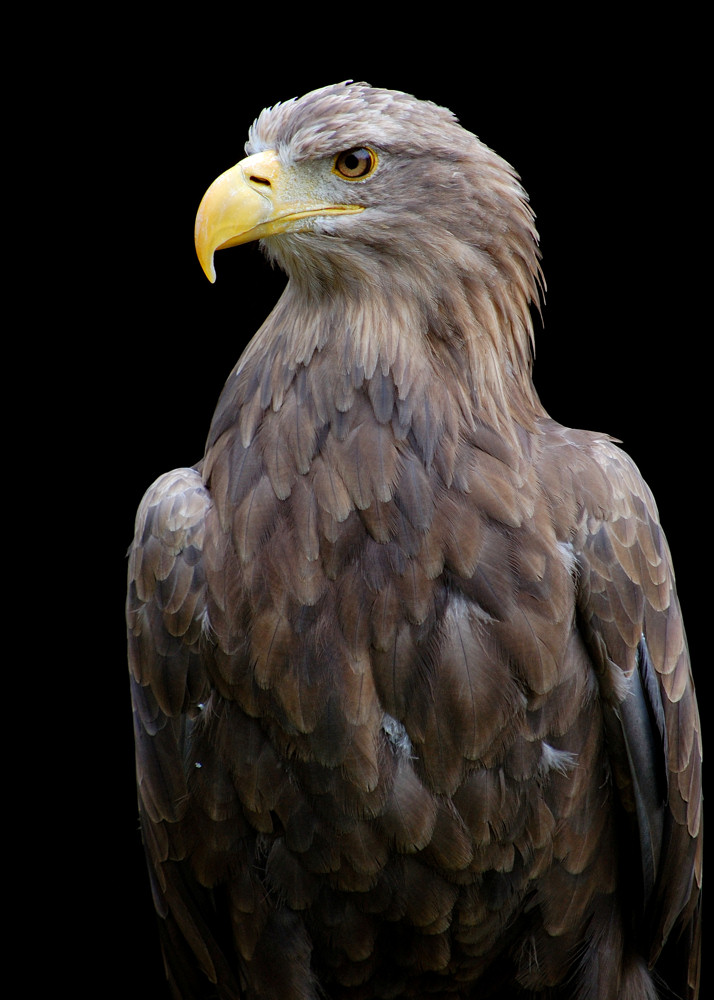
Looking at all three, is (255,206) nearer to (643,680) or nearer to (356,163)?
Result: (356,163)

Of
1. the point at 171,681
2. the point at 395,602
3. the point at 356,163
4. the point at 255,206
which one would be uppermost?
the point at 356,163

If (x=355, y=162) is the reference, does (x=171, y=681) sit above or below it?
below

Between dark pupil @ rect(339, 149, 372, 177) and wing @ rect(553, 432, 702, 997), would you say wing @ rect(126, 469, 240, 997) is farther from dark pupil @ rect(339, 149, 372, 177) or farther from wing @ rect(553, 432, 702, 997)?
wing @ rect(553, 432, 702, 997)

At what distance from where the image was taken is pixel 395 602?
11.0 ft

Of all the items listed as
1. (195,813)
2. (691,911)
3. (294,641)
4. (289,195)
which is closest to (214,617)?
(294,641)

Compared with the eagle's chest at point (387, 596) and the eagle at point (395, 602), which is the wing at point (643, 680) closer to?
the eagle at point (395, 602)

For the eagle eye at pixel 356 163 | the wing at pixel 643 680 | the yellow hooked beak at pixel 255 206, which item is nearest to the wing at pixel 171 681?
the yellow hooked beak at pixel 255 206

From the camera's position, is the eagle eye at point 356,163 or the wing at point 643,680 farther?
the wing at point 643,680

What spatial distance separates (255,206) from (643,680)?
1.89 meters

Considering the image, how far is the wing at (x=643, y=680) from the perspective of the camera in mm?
3508

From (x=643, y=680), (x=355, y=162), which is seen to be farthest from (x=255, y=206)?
(x=643, y=680)

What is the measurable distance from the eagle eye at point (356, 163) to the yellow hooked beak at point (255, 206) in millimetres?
87

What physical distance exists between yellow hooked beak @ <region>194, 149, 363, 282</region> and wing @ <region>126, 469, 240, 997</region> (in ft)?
2.54

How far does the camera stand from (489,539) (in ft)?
11.1
